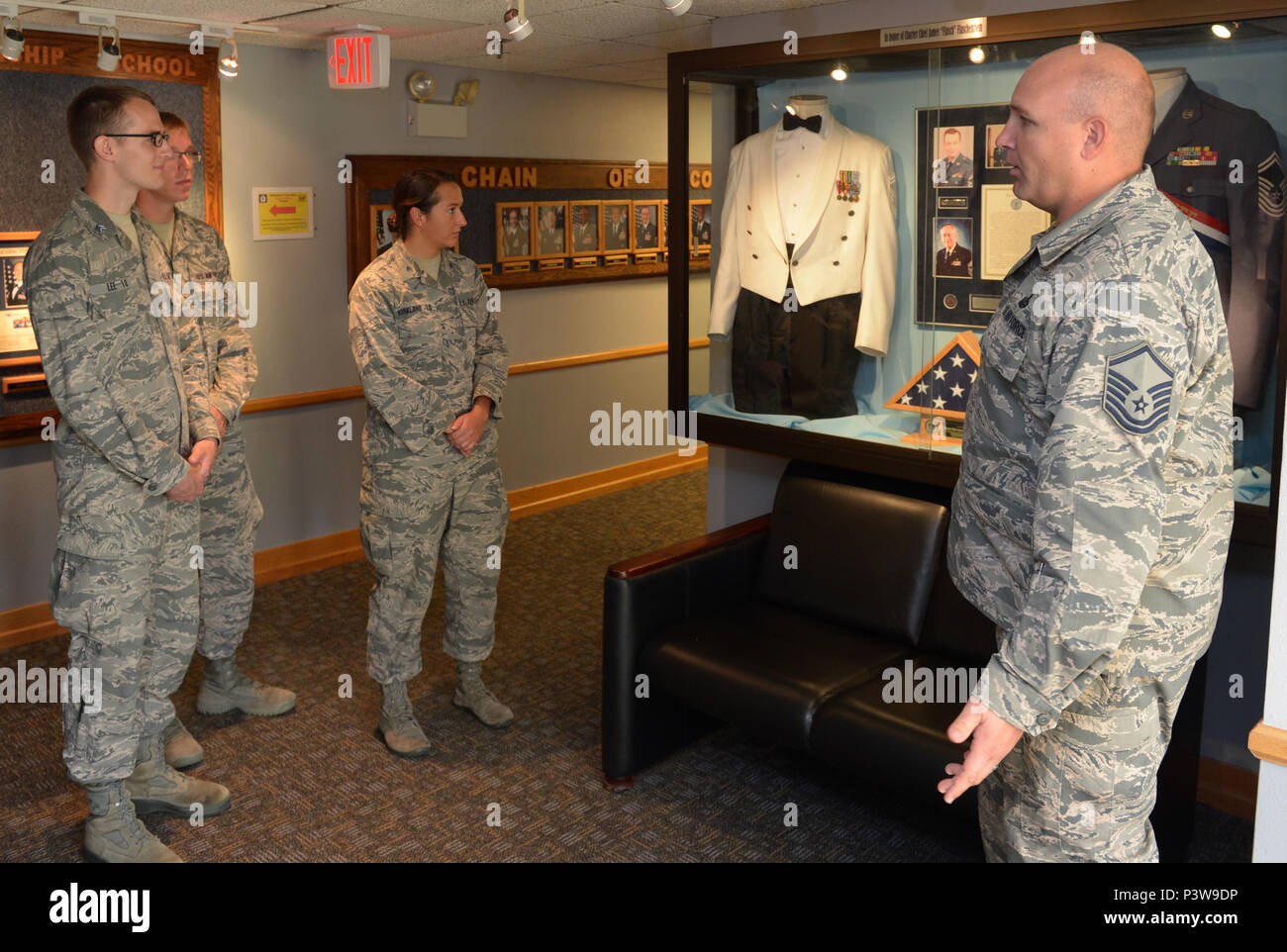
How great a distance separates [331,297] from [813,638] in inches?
125

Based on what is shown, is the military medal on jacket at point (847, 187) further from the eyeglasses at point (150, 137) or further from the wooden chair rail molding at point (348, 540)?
the wooden chair rail molding at point (348, 540)

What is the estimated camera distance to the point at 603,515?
21.6 ft

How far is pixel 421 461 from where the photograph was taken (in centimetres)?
354

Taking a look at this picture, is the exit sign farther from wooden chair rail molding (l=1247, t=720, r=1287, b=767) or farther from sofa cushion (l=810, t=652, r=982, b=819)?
wooden chair rail molding (l=1247, t=720, r=1287, b=767)

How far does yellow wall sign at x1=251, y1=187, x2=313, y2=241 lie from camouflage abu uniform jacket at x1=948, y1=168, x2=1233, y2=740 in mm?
4037

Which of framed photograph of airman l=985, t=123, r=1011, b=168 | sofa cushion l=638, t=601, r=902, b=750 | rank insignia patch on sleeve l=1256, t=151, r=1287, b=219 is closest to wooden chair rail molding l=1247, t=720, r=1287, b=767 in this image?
sofa cushion l=638, t=601, r=902, b=750

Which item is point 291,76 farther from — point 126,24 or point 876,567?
point 876,567

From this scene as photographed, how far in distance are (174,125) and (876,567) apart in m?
2.55

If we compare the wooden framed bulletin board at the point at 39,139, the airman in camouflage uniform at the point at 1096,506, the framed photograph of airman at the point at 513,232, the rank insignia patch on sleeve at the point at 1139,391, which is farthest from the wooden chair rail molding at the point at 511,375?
the rank insignia patch on sleeve at the point at 1139,391

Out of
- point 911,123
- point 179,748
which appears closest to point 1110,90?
point 911,123

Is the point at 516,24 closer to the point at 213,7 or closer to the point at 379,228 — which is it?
the point at 213,7

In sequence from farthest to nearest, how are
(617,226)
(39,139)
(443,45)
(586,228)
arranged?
(617,226)
(586,228)
(443,45)
(39,139)

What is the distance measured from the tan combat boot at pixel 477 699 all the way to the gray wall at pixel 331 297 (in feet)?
4.24
